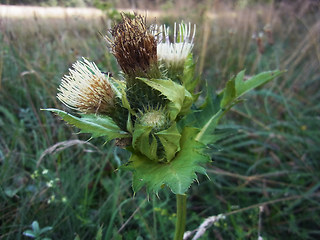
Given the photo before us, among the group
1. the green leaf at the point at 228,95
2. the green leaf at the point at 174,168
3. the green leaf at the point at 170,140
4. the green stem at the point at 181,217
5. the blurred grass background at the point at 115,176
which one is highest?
the green leaf at the point at 228,95

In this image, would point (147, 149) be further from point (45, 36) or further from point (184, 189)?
point (45, 36)

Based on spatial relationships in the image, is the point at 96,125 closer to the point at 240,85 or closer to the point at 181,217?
the point at 181,217

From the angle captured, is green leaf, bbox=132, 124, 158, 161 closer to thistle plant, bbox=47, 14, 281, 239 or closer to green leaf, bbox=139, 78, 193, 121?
thistle plant, bbox=47, 14, 281, 239

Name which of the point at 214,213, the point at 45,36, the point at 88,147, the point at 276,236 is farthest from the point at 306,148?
the point at 45,36

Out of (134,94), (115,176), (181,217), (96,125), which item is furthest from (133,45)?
(115,176)

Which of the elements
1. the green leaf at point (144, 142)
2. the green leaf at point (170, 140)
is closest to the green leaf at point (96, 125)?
the green leaf at point (144, 142)

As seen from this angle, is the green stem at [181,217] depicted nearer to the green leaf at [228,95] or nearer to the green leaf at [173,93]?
the green leaf at [173,93]
